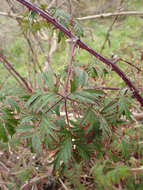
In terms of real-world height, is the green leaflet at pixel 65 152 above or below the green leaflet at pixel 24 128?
below

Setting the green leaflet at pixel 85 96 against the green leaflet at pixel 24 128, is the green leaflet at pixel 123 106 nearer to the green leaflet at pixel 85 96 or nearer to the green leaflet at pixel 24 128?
the green leaflet at pixel 85 96

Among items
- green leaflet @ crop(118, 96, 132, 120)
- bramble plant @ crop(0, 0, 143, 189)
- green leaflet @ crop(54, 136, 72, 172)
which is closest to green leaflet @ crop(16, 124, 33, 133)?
bramble plant @ crop(0, 0, 143, 189)

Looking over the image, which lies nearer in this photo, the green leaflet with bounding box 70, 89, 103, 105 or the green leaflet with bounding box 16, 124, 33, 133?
the green leaflet with bounding box 70, 89, 103, 105

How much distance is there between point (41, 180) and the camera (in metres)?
1.37

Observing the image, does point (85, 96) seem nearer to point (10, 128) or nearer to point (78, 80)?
point (78, 80)

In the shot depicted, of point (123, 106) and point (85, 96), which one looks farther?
point (123, 106)

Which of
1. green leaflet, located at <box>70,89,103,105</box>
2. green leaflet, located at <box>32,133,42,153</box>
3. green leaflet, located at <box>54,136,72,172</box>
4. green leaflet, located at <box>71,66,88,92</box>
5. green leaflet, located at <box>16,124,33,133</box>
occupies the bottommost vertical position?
green leaflet, located at <box>54,136,72,172</box>

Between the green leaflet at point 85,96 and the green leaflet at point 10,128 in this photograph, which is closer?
the green leaflet at point 85,96

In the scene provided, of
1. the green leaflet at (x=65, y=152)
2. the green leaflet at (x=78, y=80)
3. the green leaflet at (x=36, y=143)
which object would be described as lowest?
the green leaflet at (x=65, y=152)

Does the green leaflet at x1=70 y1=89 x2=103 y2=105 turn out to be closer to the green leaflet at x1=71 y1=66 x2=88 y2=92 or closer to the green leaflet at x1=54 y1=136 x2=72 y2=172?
the green leaflet at x1=71 y1=66 x2=88 y2=92

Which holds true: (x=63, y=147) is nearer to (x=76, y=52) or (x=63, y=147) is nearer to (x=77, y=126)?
(x=77, y=126)

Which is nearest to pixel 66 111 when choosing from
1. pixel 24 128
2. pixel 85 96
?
pixel 85 96

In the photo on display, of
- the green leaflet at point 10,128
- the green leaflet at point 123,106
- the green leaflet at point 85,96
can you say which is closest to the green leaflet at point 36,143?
the green leaflet at point 10,128

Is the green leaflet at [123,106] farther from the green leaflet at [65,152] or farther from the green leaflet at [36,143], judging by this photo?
the green leaflet at [36,143]
